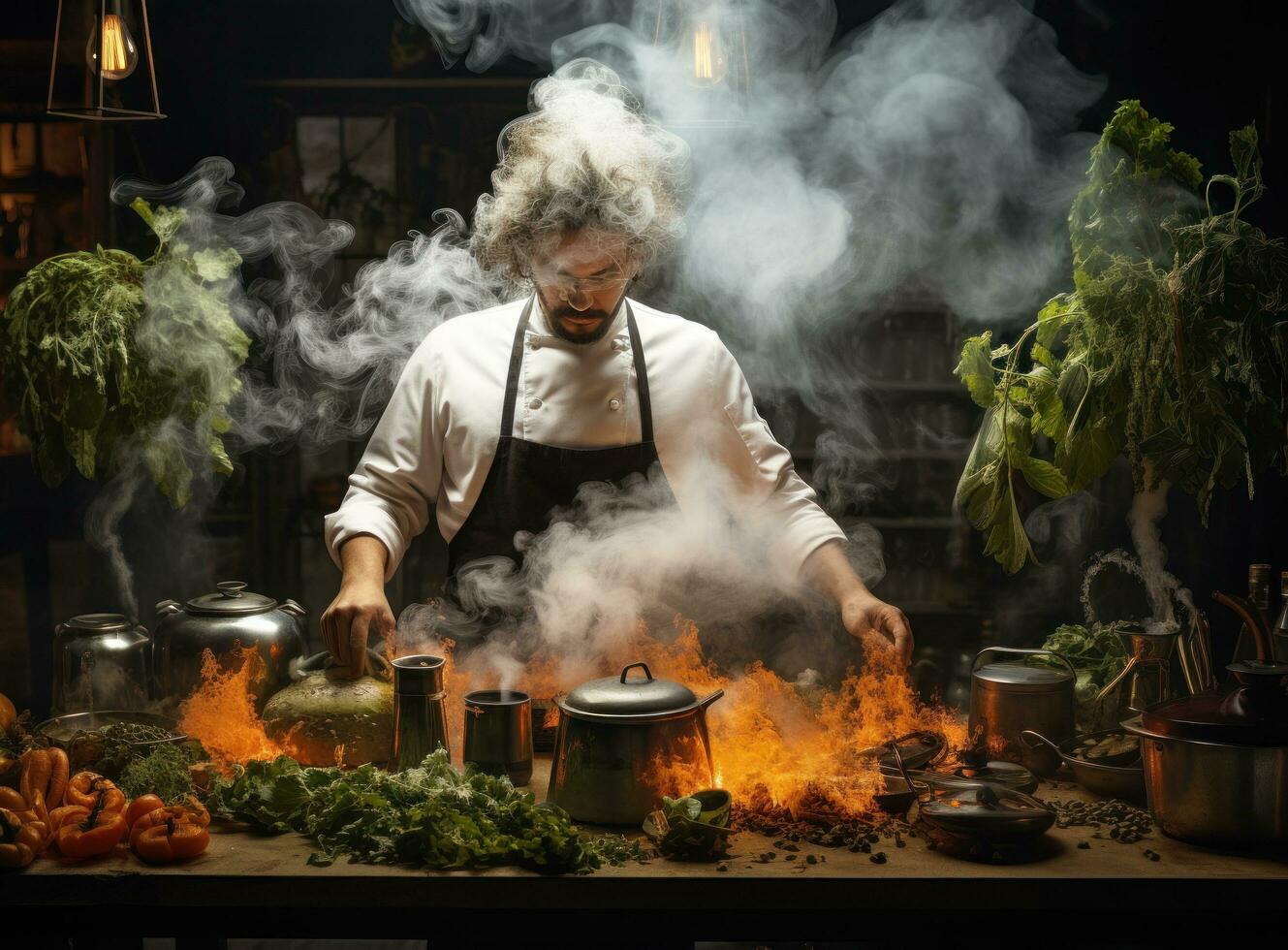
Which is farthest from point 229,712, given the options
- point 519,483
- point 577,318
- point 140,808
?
point 577,318

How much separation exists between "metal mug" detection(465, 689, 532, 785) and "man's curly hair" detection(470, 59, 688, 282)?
138 centimetres

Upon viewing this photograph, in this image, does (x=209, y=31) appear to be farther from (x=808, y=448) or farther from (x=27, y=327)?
(x=808, y=448)

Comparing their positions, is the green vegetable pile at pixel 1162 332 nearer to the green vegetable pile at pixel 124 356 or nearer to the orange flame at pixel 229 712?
the orange flame at pixel 229 712

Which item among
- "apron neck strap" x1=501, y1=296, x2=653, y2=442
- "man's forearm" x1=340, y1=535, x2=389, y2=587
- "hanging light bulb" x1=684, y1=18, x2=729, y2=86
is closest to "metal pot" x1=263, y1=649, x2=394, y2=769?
"man's forearm" x1=340, y1=535, x2=389, y2=587

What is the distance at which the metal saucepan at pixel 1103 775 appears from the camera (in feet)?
7.92

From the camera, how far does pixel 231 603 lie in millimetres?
2865

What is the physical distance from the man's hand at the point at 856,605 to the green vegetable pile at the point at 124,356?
1.94 meters

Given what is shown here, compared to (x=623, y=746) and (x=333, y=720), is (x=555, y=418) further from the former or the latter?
(x=623, y=746)

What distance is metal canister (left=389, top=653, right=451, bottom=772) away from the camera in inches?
94.4

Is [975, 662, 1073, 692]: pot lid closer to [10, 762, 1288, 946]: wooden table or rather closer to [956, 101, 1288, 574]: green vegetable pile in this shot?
[10, 762, 1288, 946]: wooden table

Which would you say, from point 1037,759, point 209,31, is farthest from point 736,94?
point 209,31

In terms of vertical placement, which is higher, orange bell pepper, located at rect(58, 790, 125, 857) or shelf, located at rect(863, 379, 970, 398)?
shelf, located at rect(863, 379, 970, 398)

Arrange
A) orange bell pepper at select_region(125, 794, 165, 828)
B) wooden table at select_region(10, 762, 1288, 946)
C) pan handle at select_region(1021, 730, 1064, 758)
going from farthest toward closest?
pan handle at select_region(1021, 730, 1064, 758)
orange bell pepper at select_region(125, 794, 165, 828)
wooden table at select_region(10, 762, 1288, 946)

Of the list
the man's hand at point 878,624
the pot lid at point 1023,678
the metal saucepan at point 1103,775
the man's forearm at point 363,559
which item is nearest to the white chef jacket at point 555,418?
the man's forearm at point 363,559
